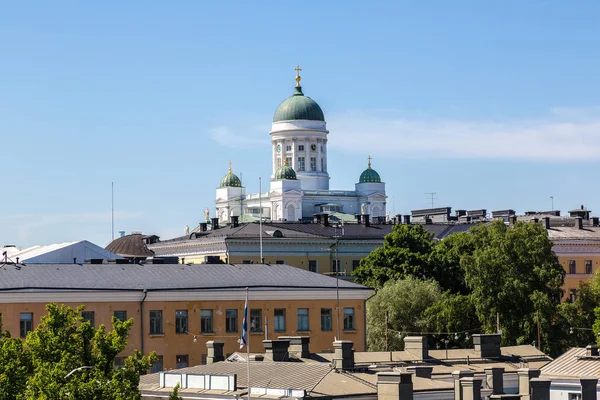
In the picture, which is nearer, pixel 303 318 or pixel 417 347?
pixel 417 347

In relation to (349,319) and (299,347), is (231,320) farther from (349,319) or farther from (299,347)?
(299,347)

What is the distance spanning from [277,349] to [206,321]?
2217 cm

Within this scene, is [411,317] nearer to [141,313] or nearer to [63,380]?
[141,313]

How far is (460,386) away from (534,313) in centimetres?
4986

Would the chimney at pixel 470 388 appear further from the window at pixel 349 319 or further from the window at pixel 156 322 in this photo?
the window at pixel 349 319

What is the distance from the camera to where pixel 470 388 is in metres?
48.5

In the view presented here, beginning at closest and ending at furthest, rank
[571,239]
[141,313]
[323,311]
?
[141,313] < [323,311] < [571,239]

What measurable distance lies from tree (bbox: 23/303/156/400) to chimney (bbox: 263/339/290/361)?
8.11 metres

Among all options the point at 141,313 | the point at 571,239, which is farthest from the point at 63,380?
the point at 571,239

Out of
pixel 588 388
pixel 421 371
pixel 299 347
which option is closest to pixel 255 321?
pixel 299 347

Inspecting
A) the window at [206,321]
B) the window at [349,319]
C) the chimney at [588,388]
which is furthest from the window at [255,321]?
the chimney at [588,388]

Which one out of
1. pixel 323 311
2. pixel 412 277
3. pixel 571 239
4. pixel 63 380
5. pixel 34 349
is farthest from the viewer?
pixel 571 239

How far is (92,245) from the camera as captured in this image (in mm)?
100875

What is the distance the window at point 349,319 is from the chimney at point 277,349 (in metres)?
24.5
